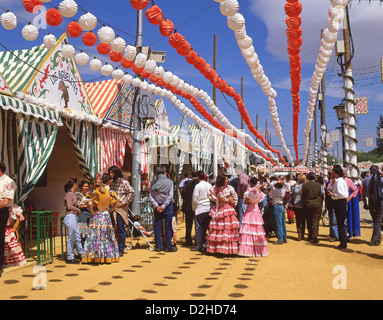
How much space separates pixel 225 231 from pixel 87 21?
4.82m

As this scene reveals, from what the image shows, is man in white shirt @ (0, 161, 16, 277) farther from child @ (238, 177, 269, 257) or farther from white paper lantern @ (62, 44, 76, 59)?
child @ (238, 177, 269, 257)

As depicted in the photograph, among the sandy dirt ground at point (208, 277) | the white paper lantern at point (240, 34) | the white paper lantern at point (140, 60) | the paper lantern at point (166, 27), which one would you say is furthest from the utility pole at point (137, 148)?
the white paper lantern at point (240, 34)

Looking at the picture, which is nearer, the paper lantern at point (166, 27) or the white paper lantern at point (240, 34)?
the white paper lantern at point (240, 34)

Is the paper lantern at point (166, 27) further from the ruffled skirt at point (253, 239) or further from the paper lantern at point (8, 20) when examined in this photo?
the ruffled skirt at point (253, 239)

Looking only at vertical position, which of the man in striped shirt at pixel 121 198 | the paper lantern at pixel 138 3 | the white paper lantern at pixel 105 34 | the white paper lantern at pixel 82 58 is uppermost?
the white paper lantern at pixel 105 34

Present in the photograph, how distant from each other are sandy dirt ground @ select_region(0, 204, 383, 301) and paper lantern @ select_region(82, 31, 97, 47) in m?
4.17

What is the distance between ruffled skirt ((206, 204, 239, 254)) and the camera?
8.17 meters

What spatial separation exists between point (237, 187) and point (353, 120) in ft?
10.8

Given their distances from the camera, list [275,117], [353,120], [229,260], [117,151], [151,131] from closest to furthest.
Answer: [229,260]
[353,120]
[117,151]
[275,117]
[151,131]

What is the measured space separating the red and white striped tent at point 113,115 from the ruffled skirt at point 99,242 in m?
3.69

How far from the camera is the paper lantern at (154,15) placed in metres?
6.18
